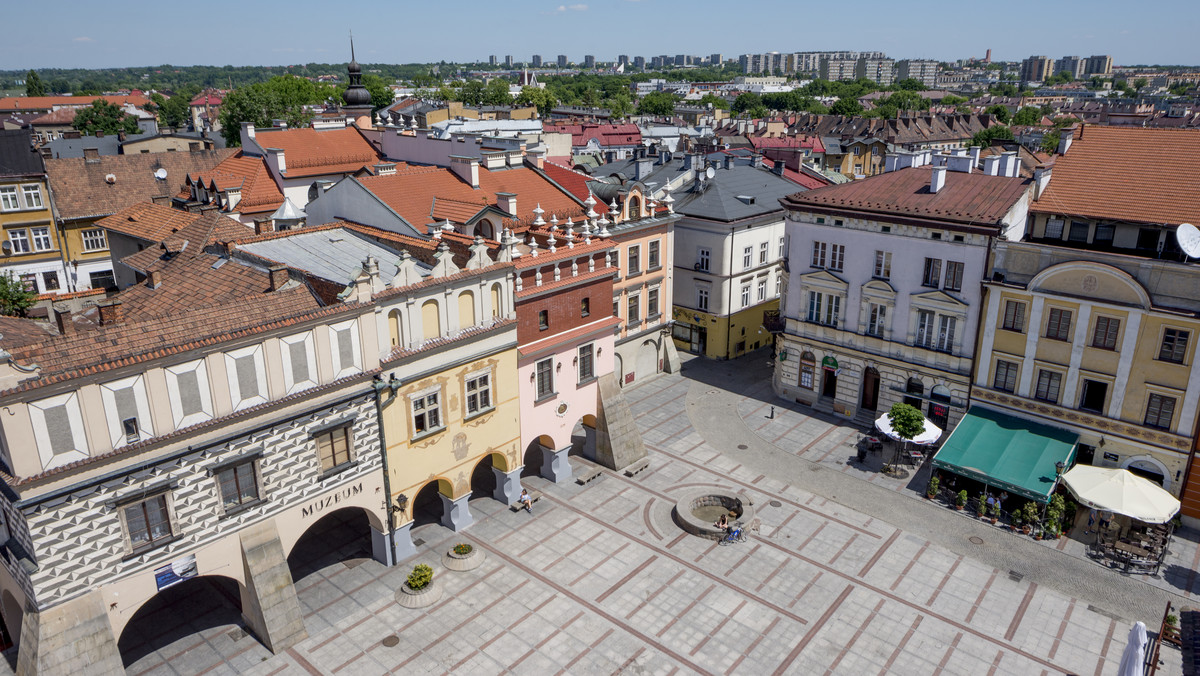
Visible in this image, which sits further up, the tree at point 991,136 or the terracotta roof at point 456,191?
the terracotta roof at point 456,191

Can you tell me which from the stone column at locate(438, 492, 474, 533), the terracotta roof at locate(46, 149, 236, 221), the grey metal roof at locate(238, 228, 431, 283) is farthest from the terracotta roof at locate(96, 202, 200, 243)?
the stone column at locate(438, 492, 474, 533)

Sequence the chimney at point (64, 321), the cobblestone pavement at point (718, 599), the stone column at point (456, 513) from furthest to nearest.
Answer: the stone column at point (456, 513) < the cobblestone pavement at point (718, 599) < the chimney at point (64, 321)

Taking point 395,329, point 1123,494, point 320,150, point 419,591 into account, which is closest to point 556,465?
point 419,591

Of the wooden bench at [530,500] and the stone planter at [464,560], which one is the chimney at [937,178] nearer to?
the wooden bench at [530,500]

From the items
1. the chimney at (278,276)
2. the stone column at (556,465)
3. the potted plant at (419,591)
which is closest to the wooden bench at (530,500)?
the stone column at (556,465)

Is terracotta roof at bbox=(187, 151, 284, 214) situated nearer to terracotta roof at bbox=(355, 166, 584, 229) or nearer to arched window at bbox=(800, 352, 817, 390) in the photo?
terracotta roof at bbox=(355, 166, 584, 229)

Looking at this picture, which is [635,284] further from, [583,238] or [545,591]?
[545,591]
